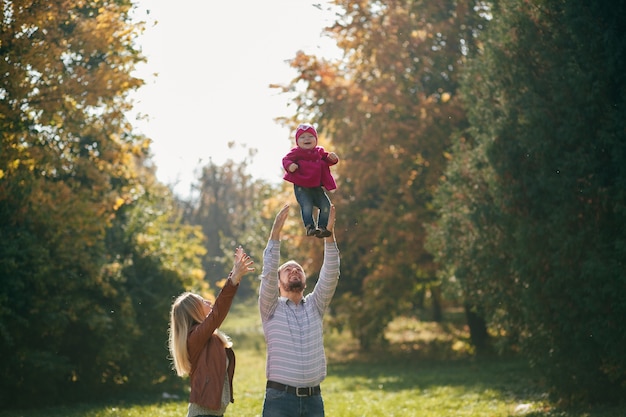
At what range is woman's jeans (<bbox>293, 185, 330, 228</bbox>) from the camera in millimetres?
6730

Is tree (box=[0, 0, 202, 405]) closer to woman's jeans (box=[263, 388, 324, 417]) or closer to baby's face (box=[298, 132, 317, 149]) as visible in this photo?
baby's face (box=[298, 132, 317, 149])

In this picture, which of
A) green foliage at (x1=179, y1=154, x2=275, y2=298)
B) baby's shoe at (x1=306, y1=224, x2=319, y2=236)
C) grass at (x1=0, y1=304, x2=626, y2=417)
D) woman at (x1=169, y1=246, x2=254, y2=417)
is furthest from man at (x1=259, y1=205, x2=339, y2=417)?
green foliage at (x1=179, y1=154, x2=275, y2=298)

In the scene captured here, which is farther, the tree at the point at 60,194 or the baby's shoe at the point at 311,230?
the tree at the point at 60,194

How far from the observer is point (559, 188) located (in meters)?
13.3

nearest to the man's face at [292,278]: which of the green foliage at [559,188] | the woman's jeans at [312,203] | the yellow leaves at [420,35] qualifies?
the woman's jeans at [312,203]

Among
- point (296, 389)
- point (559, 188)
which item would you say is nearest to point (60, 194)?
point (559, 188)

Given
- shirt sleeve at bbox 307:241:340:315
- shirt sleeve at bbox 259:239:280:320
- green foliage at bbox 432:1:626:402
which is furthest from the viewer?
green foliage at bbox 432:1:626:402

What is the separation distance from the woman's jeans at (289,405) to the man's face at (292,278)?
86cm

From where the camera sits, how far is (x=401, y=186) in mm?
25906

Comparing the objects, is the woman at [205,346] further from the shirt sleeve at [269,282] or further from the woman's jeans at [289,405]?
the woman's jeans at [289,405]

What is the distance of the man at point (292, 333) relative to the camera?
6.11 meters

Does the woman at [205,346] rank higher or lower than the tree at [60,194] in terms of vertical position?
lower

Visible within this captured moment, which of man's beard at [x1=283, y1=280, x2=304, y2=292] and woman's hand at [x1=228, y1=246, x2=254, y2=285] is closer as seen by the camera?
woman's hand at [x1=228, y1=246, x2=254, y2=285]

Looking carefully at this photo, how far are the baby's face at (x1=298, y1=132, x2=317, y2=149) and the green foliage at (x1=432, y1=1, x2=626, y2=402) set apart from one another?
7.15 m
